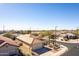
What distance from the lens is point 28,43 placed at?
2148 millimetres

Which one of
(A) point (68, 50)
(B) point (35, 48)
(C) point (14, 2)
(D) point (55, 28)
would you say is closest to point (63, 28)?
(D) point (55, 28)

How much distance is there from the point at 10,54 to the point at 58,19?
2.27ft

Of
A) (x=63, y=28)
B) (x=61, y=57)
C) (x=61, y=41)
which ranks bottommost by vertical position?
(x=61, y=57)

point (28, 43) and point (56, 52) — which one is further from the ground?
point (28, 43)

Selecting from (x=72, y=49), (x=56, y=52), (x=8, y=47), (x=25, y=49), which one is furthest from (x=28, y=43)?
(x=72, y=49)

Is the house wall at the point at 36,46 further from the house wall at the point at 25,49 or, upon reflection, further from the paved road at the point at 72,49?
the paved road at the point at 72,49

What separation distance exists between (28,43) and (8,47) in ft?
0.78

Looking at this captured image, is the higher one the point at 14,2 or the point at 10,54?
the point at 14,2

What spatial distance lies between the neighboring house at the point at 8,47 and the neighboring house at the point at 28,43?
0.07 meters

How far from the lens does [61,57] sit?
6.98 feet

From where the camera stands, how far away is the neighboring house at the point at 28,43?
6.98 feet

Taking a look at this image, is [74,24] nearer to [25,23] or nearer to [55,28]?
[55,28]

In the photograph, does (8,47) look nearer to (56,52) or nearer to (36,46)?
(36,46)

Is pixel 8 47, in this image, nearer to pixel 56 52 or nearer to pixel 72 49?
pixel 56 52
